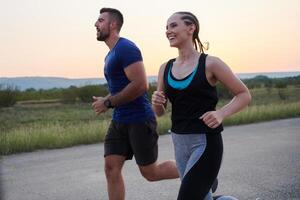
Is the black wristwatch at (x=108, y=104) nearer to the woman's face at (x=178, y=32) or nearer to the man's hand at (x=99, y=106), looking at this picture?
the man's hand at (x=99, y=106)

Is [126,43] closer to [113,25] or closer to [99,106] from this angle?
[113,25]

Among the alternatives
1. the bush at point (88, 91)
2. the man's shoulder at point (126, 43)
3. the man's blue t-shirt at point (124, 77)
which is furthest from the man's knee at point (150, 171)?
the bush at point (88, 91)

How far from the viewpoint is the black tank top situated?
11.0 ft

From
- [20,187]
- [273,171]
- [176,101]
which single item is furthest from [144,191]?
[176,101]

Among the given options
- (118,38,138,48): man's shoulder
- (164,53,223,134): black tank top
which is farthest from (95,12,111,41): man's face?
(164,53,223,134): black tank top

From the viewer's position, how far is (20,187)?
23.1ft

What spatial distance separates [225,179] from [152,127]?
2.83 metres

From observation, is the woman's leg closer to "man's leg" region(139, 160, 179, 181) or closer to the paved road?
"man's leg" region(139, 160, 179, 181)

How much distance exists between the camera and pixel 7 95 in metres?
44.9

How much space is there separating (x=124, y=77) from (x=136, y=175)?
331cm

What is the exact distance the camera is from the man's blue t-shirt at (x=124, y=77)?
4602mm

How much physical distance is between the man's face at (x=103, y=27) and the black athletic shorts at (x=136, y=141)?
826 millimetres

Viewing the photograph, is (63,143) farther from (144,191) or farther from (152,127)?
(152,127)

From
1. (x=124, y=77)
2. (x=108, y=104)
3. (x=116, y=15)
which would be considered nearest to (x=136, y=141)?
(x=108, y=104)
